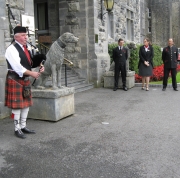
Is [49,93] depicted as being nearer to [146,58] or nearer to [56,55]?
[56,55]

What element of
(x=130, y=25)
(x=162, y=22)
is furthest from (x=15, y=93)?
(x=162, y=22)

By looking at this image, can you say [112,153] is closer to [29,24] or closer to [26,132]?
[26,132]

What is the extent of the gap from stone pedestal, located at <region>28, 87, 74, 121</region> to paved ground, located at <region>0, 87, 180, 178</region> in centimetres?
15

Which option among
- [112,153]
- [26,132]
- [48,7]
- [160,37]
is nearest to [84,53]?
[48,7]

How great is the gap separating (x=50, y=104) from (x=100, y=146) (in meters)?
1.86

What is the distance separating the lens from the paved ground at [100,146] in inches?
133

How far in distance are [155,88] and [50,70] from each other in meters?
5.51

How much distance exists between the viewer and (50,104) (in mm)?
5707

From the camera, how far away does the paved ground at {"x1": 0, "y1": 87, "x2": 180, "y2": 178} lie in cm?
339

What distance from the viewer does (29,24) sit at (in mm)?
6961

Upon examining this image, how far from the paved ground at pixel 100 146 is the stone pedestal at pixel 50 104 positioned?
0.50 feet

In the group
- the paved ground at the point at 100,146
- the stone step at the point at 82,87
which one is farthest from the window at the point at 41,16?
the paved ground at the point at 100,146

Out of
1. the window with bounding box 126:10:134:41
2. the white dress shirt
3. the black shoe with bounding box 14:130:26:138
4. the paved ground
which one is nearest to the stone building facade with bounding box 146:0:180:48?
the window with bounding box 126:10:134:41

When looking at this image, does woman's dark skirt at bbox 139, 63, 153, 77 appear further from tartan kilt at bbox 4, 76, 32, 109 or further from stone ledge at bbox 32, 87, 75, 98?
tartan kilt at bbox 4, 76, 32, 109
